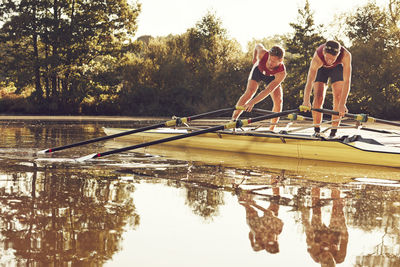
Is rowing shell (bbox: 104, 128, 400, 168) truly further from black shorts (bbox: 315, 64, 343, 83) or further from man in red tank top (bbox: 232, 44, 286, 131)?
black shorts (bbox: 315, 64, 343, 83)

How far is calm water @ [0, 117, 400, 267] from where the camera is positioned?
330cm

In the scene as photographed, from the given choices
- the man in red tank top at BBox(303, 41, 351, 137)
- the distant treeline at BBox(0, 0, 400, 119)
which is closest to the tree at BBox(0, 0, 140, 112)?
the distant treeline at BBox(0, 0, 400, 119)

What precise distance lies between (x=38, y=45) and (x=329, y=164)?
92.4 feet

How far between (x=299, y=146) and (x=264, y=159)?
2.05ft

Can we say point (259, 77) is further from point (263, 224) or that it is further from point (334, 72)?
point (263, 224)

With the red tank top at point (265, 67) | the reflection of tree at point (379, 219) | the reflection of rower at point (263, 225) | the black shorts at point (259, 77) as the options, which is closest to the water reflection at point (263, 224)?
the reflection of rower at point (263, 225)

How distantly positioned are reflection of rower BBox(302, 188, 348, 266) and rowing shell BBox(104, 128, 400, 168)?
2.79m

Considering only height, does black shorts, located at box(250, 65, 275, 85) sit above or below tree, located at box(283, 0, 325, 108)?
below

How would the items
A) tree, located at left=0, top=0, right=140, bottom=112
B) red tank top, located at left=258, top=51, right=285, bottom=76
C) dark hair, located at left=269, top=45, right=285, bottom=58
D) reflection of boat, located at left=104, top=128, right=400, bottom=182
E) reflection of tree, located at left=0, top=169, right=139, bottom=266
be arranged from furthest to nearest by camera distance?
tree, located at left=0, top=0, right=140, bottom=112 → red tank top, located at left=258, top=51, right=285, bottom=76 → dark hair, located at left=269, top=45, right=285, bottom=58 → reflection of boat, located at left=104, top=128, right=400, bottom=182 → reflection of tree, located at left=0, top=169, right=139, bottom=266

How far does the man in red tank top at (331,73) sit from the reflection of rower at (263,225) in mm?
3435

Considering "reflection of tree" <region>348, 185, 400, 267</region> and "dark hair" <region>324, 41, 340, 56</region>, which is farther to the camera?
"dark hair" <region>324, 41, 340, 56</region>

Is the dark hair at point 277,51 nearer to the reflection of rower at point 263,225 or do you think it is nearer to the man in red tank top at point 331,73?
the man in red tank top at point 331,73

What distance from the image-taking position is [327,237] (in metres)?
3.74

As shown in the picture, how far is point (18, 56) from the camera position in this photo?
31.2m
